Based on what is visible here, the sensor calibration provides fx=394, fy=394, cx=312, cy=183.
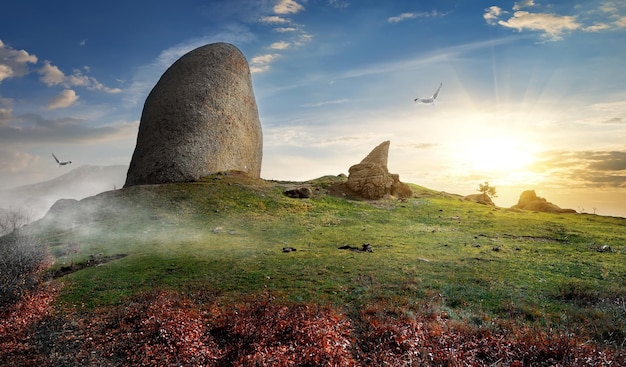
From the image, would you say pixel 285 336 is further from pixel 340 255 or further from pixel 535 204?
pixel 535 204

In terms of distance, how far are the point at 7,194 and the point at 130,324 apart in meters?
214

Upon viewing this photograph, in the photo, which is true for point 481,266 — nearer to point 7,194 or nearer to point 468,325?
point 468,325

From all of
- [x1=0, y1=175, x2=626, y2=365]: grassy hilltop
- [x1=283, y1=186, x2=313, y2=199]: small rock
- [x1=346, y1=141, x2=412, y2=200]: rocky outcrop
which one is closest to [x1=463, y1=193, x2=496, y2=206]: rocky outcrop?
[x1=346, y1=141, x2=412, y2=200]: rocky outcrop

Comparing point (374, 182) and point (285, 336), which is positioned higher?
point (374, 182)

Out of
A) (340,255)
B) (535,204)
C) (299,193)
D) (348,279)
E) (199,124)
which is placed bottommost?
(348,279)

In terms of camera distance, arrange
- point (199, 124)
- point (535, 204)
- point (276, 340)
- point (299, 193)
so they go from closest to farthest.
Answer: point (276, 340) < point (299, 193) < point (199, 124) < point (535, 204)

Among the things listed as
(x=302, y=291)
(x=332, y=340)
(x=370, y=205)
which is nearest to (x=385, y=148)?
(x=370, y=205)

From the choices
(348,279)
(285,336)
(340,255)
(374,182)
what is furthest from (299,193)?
(285,336)

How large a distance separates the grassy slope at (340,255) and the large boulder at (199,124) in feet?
19.4

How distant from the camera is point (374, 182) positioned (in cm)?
5147

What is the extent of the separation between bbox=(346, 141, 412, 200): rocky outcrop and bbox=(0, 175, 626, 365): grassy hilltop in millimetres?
12790

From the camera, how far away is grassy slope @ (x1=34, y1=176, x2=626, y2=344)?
16.1 metres

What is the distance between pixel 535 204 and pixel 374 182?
29797 mm

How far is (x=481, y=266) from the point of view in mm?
21719
